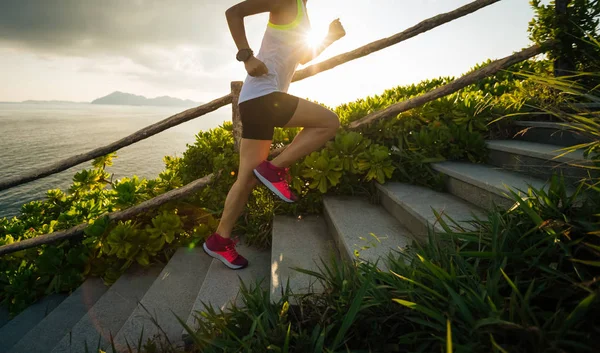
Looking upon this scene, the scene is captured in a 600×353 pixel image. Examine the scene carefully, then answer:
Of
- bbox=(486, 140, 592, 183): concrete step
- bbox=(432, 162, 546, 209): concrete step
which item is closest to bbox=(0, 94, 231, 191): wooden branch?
bbox=(432, 162, 546, 209): concrete step

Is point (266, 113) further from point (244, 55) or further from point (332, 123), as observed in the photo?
point (332, 123)

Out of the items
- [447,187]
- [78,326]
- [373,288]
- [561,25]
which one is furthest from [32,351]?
[561,25]

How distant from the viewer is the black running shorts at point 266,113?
1826 millimetres

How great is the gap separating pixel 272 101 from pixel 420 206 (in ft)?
3.92

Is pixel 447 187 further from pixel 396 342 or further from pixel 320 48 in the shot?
pixel 396 342

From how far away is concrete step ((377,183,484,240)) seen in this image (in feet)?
6.16

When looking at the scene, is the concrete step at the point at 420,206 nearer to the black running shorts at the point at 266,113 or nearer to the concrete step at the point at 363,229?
the concrete step at the point at 363,229

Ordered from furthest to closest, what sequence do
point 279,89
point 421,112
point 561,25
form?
point 421,112
point 561,25
point 279,89

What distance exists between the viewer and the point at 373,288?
48.4 inches

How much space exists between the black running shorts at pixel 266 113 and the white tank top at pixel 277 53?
0.04 metres

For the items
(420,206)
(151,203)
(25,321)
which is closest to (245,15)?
(420,206)

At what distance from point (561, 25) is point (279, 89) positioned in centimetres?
282

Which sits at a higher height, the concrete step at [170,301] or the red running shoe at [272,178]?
the red running shoe at [272,178]

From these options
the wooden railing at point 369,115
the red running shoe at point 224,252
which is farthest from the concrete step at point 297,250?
the wooden railing at point 369,115
